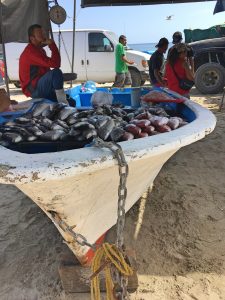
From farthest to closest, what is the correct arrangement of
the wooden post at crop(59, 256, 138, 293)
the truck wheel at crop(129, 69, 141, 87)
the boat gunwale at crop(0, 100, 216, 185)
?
the truck wheel at crop(129, 69, 141, 87) → the wooden post at crop(59, 256, 138, 293) → the boat gunwale at crop(0, 100, 216, 185)

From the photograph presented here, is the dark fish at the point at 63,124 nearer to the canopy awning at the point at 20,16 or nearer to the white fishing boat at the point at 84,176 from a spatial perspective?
the white fishing boat at the point at 84,176

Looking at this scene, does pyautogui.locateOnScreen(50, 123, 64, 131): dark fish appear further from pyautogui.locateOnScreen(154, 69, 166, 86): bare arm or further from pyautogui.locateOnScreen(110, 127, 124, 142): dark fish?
pyautogui.locateOnScreen(154, 69, 166, 86): bare arm

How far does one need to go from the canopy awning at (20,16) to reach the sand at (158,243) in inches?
109

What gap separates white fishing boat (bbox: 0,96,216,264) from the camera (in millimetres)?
1623

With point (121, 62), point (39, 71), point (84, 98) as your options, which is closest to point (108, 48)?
point (121, 62)

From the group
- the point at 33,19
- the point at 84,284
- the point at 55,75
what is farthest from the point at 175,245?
the point at 33,19

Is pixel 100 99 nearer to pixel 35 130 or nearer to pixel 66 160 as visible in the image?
pixel 35 130

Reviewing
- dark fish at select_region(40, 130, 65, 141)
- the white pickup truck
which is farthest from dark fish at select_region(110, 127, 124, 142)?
the white pickup truck

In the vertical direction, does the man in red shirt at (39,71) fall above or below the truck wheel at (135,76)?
above

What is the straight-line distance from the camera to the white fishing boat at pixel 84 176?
1623 millimetres

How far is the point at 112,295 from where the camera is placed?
81.2 inches

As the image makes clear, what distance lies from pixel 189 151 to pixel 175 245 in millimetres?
2768

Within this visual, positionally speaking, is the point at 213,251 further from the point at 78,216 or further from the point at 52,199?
the point at 52,199

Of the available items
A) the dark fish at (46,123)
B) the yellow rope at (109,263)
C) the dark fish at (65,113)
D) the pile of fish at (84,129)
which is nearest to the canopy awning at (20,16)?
the dark fish at (65,113)
